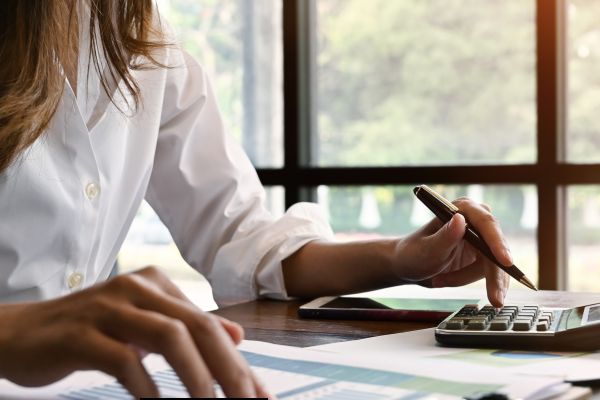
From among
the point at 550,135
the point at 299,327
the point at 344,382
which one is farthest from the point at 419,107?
the point at 344,382

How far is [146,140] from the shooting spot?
1300 millimetres

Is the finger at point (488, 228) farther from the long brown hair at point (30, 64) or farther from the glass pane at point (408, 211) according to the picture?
the glass pane at point (408, 211)

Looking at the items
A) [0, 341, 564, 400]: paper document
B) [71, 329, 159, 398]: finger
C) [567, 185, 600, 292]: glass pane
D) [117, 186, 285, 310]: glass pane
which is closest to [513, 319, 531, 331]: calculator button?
[0, 341, 564, 400]: paper document

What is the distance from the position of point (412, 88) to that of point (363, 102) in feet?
0.56

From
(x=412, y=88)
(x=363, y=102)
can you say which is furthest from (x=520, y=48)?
(x=363, y=102)

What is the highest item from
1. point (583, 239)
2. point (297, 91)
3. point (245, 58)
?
point (245, 58)

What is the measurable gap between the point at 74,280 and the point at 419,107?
1774 mm

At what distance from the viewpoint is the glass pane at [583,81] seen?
97.7 inches

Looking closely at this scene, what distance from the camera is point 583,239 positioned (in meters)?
2.54

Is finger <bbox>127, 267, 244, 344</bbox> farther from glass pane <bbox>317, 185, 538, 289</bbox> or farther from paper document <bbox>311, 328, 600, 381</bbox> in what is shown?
glass pane <bbox>317, 185, 538, 289</bbox>

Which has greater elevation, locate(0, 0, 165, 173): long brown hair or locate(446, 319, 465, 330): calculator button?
locate(0, 0, 165, 173): long brown hair

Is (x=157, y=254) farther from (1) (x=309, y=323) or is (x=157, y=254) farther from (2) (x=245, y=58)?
(1) (x=309, y=323)

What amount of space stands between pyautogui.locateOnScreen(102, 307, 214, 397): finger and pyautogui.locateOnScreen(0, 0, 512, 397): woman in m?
0.07

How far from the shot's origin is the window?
8.21ft
